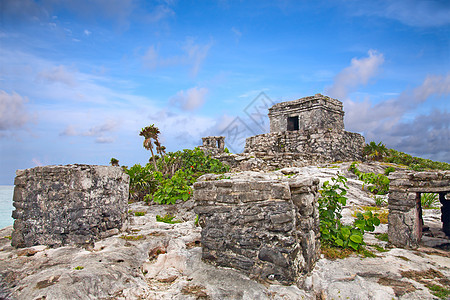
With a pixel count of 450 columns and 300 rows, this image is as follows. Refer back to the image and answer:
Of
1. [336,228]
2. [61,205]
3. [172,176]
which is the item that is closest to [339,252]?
[336,228]

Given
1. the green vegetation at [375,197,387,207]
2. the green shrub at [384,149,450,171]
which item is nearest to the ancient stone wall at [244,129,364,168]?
the green shrub at [384,149,450,171]

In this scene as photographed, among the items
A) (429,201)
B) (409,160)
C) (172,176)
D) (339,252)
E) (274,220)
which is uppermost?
(409,160)

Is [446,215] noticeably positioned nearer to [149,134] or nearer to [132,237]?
[132,237]

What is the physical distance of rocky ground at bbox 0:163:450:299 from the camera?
148 inches

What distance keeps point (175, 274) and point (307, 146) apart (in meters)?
12.3

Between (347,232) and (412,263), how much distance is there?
46.1 inches

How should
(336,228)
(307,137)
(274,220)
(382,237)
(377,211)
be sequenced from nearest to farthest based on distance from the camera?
(274,220) < (336,228) < (382,237) < (377,211) < (307,137)

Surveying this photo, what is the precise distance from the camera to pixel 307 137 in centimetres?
1548

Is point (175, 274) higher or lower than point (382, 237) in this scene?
lower

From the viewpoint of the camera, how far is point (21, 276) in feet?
13.2

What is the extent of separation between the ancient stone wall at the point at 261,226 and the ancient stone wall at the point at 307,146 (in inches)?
342

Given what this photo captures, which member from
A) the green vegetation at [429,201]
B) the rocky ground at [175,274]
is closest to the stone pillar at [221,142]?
the green vegetation at [429,201]

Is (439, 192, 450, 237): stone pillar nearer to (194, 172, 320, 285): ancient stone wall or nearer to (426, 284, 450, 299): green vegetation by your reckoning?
(426, 284, 450, 299): green vegetation

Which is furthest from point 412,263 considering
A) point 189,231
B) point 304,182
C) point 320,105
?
point 320,105
